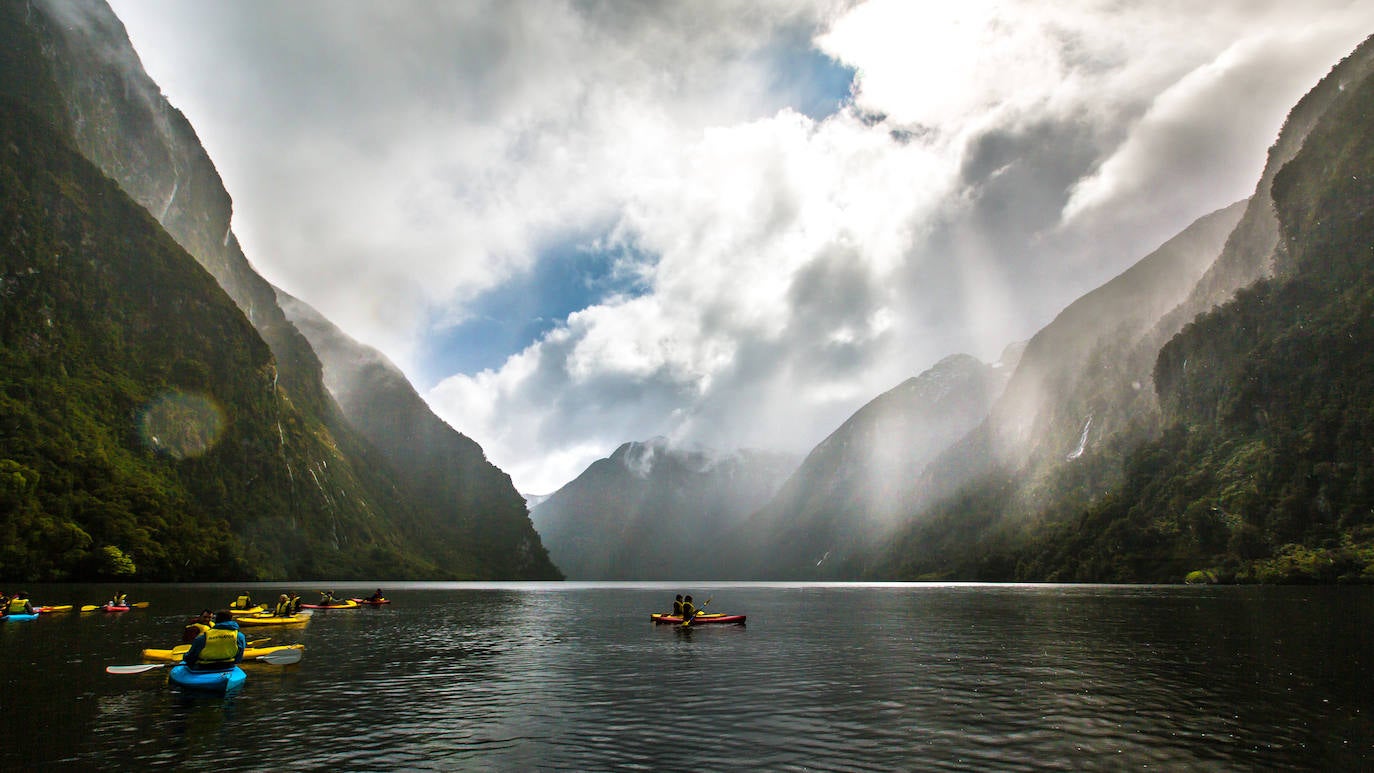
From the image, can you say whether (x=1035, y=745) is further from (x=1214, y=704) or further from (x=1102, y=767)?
(x=1214, y=704)

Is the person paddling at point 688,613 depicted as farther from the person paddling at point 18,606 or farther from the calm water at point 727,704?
the person paddling at point 18,606

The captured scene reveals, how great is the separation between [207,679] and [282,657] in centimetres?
1113

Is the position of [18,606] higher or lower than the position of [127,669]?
higher

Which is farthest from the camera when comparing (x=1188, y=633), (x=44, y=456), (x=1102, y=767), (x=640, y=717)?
(x=44, y=456)

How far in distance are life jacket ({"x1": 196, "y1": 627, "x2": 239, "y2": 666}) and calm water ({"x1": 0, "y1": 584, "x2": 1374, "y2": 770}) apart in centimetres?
190

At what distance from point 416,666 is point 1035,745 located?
119ft

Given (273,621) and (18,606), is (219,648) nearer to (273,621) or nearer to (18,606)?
(273,621)

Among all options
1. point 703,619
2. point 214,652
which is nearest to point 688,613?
point 703,619

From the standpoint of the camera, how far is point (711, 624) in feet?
261

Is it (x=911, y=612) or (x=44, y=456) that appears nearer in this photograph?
(x=911, y=612)

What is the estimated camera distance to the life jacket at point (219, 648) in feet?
111

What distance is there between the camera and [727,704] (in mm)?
32031

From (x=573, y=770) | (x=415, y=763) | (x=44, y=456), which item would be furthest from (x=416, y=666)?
(x=44, y=456)

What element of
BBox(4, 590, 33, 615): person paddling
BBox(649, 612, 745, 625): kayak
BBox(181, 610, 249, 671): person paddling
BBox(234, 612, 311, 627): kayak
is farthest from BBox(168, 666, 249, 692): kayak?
BBox(4, 590, 33, 615): person paddling
